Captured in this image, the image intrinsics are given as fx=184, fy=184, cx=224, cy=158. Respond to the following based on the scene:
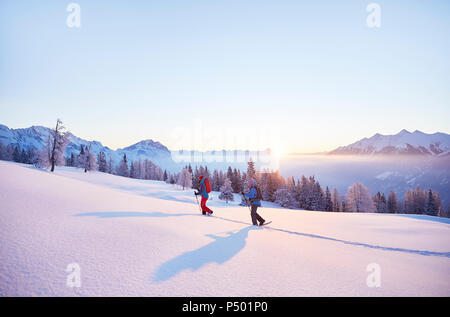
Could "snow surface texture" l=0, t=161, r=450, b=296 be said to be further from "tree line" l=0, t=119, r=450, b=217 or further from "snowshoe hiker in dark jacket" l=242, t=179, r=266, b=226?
"tree line" l=0, t=119, r=450, b=217

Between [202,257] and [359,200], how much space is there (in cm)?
6320

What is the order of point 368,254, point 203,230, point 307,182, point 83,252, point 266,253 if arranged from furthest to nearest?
point 307,182
point 203,230
point 368,254
point 266,253
point 83,252

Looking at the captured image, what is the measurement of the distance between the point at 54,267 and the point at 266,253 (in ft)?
12.9

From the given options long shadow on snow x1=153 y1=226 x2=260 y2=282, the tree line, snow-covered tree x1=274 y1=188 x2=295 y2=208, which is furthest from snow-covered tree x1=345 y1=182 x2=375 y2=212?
long shadow on snow x1=153 y1=226 x2=260 y2=282

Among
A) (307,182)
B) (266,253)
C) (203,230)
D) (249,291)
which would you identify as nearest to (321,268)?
(266,253)

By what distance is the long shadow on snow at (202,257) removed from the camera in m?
3.12

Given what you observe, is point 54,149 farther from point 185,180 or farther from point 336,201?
point 336,201

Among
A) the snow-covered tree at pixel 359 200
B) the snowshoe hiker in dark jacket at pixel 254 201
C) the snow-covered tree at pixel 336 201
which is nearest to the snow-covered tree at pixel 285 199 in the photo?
the snow-covered tree at pixel 359 200

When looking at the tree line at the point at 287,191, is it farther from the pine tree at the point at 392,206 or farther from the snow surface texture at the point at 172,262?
the snow surface texture at the point at 172,262

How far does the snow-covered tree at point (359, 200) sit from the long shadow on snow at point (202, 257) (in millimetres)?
61234

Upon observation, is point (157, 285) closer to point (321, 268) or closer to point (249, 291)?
point (249, 291)

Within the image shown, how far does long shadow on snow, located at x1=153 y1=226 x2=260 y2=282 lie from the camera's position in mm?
3124

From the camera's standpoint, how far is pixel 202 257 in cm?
383

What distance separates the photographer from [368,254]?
4.91m
